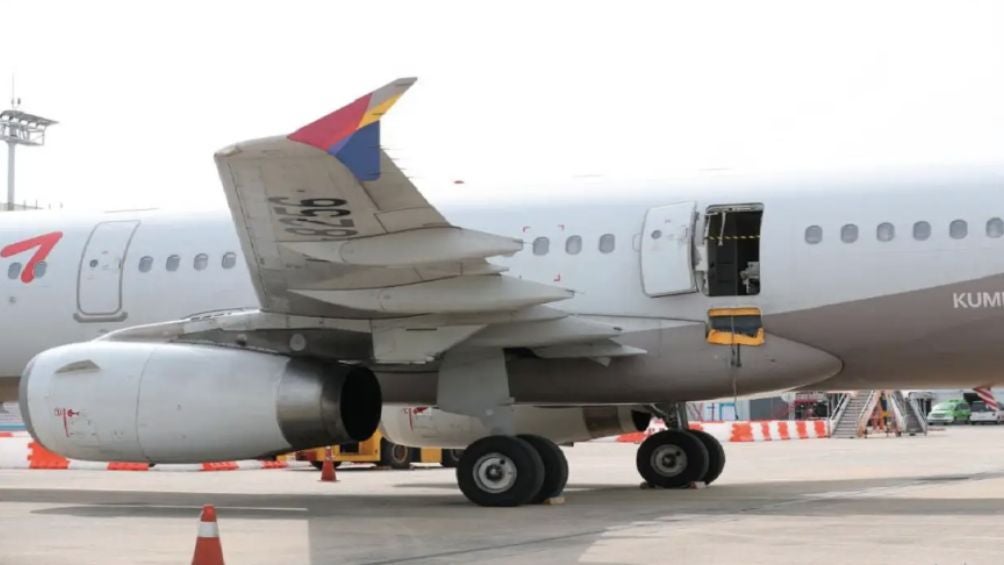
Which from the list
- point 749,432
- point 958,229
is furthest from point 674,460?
point 749,432

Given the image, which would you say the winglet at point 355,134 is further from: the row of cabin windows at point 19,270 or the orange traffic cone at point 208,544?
the row of cabin windows at point 19,270

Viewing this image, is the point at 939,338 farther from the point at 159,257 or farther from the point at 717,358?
the point at 159,257

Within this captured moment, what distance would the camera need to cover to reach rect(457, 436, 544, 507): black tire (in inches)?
579

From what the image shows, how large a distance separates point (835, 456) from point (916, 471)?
248 inches

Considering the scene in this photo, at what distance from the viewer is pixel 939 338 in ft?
48.5

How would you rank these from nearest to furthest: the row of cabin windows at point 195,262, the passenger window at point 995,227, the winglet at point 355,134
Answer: the winglet at point 355,134 → the passenger window at point 995,227 → the row of cabin windows at point 195,262

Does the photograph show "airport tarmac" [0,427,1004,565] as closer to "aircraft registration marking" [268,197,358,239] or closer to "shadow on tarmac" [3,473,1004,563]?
"shadow on tarmac" [3,473,1004,563]

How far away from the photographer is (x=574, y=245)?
16047 mm

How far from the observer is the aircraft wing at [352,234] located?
12.2m

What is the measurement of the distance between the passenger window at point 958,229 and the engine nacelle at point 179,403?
651 centimetres

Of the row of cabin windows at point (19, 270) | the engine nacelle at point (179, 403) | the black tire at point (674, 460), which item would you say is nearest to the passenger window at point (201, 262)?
the row of cabin windows at point (19, 270)

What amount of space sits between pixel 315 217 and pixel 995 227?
22.7 feet

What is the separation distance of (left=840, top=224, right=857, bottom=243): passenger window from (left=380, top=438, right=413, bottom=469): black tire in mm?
13278

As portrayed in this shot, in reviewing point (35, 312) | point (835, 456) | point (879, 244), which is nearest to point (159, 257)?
point (35, 312)
